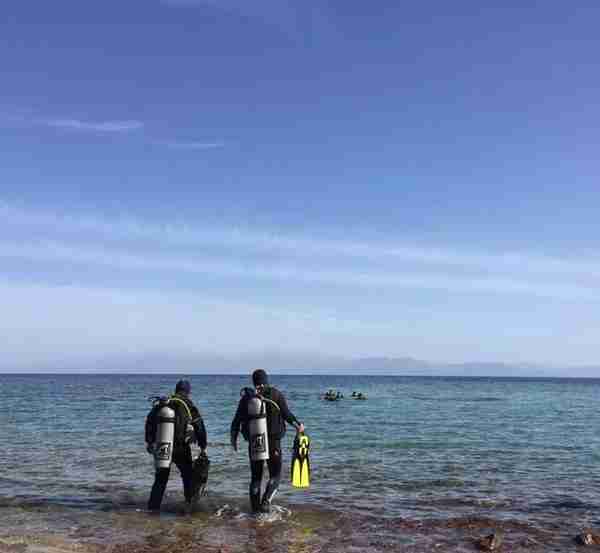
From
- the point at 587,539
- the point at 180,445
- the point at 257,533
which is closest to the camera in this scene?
the point at 587,539

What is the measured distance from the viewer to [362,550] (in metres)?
9.39

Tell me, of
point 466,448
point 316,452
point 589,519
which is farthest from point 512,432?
point 589,519

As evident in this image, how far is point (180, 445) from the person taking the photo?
11422 mm

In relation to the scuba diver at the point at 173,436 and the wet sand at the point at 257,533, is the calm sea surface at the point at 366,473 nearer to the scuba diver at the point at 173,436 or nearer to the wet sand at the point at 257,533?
the wet sand at the point at 257,533

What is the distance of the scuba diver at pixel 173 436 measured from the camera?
36.7 ft

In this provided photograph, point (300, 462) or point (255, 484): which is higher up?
point (300, 462)

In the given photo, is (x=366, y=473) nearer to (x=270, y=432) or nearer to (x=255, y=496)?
(x=255, y=496)

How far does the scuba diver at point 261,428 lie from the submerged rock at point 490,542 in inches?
141

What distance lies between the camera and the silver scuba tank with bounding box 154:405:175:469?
11.1m

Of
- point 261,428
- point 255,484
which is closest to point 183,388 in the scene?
point 261,428

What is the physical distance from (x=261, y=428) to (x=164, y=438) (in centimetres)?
169

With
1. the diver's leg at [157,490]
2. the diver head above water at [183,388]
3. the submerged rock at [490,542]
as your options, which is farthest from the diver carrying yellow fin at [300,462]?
the submerged rock at [490,542]

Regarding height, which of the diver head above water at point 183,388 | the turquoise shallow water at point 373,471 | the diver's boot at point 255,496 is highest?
the diver head above water at point 183,388

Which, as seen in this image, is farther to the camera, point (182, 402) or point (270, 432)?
point (182, 402)
